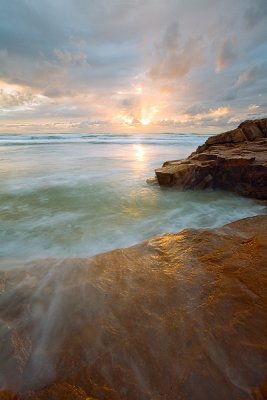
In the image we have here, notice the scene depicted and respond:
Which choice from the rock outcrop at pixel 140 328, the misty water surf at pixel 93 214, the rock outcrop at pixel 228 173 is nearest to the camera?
the rock outcrop at pixel 140 328

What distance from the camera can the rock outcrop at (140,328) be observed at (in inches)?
52.4

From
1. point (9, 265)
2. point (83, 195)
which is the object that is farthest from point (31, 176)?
point (9, 265)

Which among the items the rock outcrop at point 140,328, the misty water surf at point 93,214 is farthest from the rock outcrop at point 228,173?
the rock outcrop at point 140,328

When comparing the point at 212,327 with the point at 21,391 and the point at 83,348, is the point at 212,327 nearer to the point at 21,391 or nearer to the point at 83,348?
the point at 83,348

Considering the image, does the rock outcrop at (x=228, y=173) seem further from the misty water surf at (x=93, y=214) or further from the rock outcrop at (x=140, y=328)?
the rock outcrop at (x=140, y=328)

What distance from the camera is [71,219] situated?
470cm

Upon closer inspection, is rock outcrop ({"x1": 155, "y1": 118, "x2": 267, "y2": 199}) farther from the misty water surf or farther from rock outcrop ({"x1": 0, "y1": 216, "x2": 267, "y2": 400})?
rock outcrop ({"x1": 0, "y1": 216, "x2": 267, "y2": 400})

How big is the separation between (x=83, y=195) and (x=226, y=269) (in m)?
5.04

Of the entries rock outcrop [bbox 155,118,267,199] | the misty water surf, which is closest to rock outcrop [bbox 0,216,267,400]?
the misty water surf

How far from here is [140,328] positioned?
1.68 meters

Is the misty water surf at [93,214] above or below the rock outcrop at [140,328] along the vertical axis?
below

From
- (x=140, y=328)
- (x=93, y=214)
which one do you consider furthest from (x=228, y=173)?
(x=140, y=328)

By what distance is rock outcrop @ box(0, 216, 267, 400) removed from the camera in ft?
4.36

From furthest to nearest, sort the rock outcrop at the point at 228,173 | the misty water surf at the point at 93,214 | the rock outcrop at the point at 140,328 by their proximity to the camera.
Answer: the rock outcrop at the point at 228,173 < the misty water surf at the point at 93,214 < the rock outcrop at the point at 140,328
